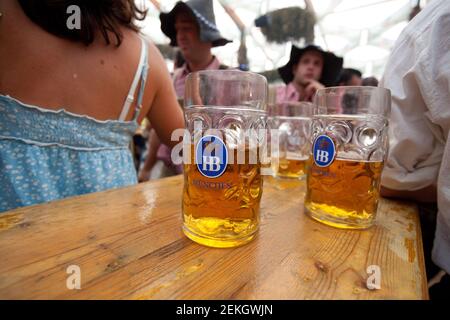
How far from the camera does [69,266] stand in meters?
0.33

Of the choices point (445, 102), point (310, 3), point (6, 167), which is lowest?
point (6, 167)

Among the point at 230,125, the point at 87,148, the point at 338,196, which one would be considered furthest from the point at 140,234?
the point at 87,148

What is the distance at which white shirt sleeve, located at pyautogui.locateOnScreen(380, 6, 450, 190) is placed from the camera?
514 millimetres

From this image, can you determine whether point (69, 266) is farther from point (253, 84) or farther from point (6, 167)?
point (6, 167)

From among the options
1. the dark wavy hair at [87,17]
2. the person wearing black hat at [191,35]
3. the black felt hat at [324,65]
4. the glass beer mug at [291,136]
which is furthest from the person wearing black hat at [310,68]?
the dark wavy hair at [87,17]

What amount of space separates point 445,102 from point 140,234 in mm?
659

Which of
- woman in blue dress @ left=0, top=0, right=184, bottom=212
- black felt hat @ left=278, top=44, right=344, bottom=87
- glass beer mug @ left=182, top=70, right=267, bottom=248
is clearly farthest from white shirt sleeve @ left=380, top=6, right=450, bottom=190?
black felt hat @ left=278, top=44, right=344, bottom=87

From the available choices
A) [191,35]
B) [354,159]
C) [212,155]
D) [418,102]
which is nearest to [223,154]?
[212,155]

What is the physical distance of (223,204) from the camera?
0.40m

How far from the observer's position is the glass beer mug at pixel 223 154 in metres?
0.39

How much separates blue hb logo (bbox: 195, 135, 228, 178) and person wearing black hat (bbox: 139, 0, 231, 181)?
136 cm

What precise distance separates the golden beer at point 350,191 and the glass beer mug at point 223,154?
18 centimetres

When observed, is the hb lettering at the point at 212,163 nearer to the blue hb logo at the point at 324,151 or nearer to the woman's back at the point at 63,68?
the blue hb logo at the point at 324,151
